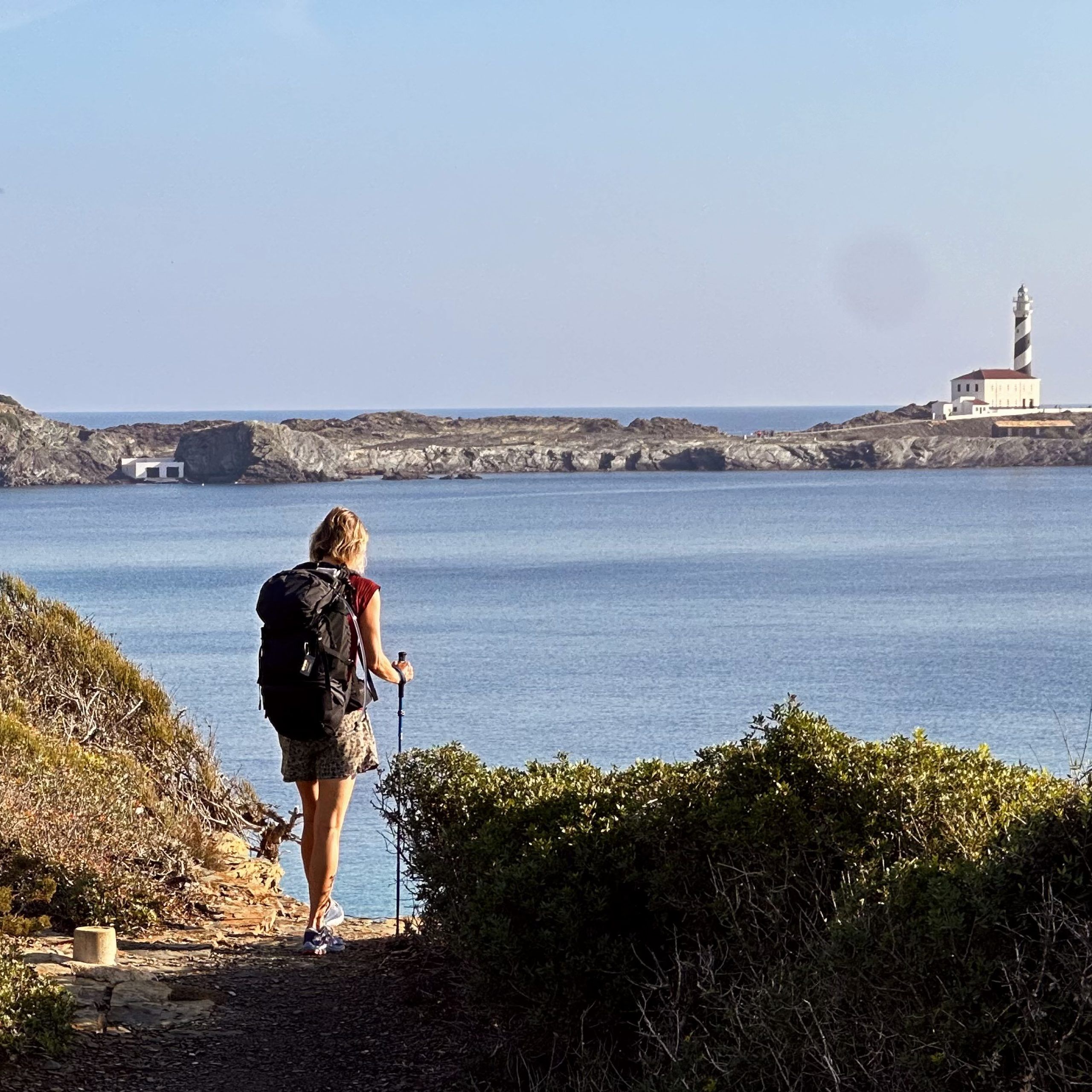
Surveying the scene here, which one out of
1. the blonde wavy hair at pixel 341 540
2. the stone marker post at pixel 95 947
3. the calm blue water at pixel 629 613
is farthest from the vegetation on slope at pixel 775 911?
the calm blue water at pixel 629 613

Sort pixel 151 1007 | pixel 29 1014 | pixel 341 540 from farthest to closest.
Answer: pixel 341 540, pixel 151 1007, pixel 29 1014

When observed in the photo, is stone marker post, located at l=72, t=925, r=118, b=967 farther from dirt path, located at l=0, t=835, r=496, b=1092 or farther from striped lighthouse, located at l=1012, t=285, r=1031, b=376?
striped lighthouse, located at l=1012, t=285, r=1031, b=376

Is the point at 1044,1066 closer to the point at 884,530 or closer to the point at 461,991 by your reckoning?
the point at 461,991

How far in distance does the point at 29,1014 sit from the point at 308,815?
5.81 feet

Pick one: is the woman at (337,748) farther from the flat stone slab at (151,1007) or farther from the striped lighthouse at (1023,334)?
the striped lighthouse at (1023,334)

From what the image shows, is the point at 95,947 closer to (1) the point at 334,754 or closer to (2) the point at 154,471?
(1) the point at 334,754

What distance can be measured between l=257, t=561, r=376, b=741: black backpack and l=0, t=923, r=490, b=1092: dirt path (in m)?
1.01

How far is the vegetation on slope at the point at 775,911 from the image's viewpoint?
3.77 meters

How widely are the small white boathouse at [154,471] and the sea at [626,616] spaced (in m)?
32.2

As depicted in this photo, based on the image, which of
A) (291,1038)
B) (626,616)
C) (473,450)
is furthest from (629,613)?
(473,450)

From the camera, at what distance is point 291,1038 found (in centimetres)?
550

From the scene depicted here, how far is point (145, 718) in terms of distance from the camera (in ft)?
30.3

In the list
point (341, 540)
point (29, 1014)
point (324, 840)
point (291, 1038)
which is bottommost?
point (291, 1038)

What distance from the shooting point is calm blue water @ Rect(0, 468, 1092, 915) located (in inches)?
971
